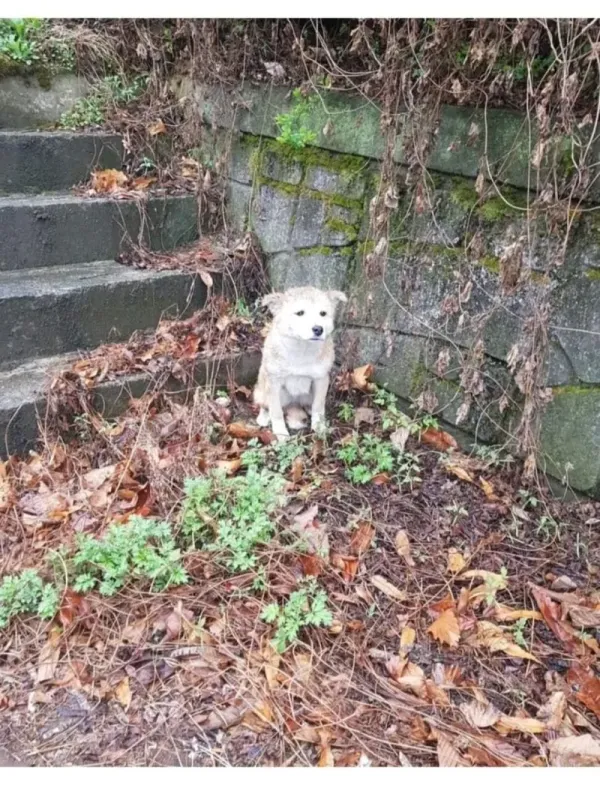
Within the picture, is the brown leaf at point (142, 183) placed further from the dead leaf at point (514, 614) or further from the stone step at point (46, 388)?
the dead leaf at point (514, 614)

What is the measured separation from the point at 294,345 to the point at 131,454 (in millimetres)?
1027

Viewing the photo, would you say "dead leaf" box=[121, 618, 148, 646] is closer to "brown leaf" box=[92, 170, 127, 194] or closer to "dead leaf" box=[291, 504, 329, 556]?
"dead leaf" box=[291, 504, 329, 556]

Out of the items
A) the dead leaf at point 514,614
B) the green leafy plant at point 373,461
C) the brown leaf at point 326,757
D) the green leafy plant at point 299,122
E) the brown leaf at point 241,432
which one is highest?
the green leafy plant at point 299,122

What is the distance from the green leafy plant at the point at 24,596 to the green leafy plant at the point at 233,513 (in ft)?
1.92

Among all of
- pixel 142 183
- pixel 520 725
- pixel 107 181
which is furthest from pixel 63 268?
pixel 520 725

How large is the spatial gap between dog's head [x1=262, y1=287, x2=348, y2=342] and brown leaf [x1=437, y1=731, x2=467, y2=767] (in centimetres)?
182

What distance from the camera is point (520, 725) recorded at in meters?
2.02

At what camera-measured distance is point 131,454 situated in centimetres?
307

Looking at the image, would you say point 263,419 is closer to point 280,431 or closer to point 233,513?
point 280,431

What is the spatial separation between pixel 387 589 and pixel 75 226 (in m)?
3.00

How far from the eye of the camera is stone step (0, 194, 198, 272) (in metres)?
3.75

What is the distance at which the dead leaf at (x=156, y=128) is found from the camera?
443 cm

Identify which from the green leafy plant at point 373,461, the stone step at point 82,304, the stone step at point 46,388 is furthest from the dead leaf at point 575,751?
the stone step at point 82,304

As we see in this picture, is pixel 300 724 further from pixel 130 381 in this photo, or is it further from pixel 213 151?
pixel 213 151
